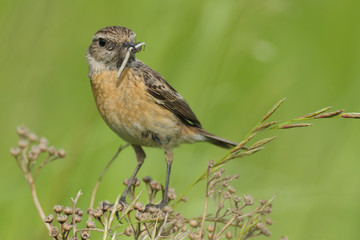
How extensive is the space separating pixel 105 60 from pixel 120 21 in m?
1.64

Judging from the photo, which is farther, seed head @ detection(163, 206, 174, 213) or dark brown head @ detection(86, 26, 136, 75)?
dark brown head @ detection(86, 26, 136, 75)

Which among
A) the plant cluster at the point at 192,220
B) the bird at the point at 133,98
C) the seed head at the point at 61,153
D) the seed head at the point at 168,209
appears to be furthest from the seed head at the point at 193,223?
the bird at the point at 133,98

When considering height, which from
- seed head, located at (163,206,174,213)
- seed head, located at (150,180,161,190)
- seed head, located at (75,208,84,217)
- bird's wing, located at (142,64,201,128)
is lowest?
seed head, located at (75,208,84,217)

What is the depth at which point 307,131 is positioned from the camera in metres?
7.47

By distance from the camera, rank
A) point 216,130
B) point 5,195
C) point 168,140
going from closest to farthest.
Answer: point 5,195 < point 168,140 < point 216,130

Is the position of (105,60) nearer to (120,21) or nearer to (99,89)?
(99,89)

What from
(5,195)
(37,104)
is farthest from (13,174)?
(37,104)

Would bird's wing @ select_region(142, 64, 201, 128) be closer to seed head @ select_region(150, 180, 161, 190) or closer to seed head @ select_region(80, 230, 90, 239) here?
seed head @ select_region(150, 180, 161, 190)

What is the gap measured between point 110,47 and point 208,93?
34.3 inches

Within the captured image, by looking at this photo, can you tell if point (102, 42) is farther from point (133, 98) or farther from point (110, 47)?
point (133, 98)

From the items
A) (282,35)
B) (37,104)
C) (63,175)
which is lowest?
(63,175)

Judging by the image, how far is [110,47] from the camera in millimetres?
4797

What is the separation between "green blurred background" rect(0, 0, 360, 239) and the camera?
16.5 feet

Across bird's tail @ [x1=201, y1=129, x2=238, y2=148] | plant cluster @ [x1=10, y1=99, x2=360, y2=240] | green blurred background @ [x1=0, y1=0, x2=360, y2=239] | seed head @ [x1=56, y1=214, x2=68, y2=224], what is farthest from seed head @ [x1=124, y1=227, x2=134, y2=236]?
bird's tail @ [x1=201, y1=129, x2=238, y2=148]
